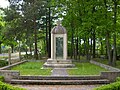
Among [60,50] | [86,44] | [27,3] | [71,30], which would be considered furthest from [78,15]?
[27,3]

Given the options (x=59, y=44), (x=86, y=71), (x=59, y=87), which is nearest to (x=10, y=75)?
(x=59, y=87)

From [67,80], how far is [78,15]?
19325 mm

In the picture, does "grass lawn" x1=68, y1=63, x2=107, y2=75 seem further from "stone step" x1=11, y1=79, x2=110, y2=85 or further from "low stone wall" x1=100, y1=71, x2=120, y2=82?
"stone step" x1=11, y1=79, x2=110, y2=85

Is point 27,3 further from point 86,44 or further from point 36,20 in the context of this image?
point 86,44

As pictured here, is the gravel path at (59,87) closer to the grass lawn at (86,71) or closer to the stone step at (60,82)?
the stone step at (60,82)

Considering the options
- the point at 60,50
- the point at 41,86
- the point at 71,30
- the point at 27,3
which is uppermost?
the point at 27,3

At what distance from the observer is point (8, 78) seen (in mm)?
17891

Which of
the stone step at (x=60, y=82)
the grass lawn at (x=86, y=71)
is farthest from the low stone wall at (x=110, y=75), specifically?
the grass lawn at (x=86, y=71)

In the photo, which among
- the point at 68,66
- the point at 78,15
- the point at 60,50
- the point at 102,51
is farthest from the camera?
the point at 102,51

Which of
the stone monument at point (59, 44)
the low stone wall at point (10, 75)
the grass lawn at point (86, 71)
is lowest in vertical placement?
the grass lawn at point (86, 71)

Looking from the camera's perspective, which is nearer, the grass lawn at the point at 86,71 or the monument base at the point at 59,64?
the grass lawn at the point at 86,71

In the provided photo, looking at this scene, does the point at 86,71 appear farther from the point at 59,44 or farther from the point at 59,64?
the point at 59,44

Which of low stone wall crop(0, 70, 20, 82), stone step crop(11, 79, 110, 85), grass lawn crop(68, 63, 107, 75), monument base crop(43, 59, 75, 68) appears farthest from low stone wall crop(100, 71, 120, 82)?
monument base crop(43, 59, 75, 68)

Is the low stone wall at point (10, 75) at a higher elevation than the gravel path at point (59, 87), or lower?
higher
